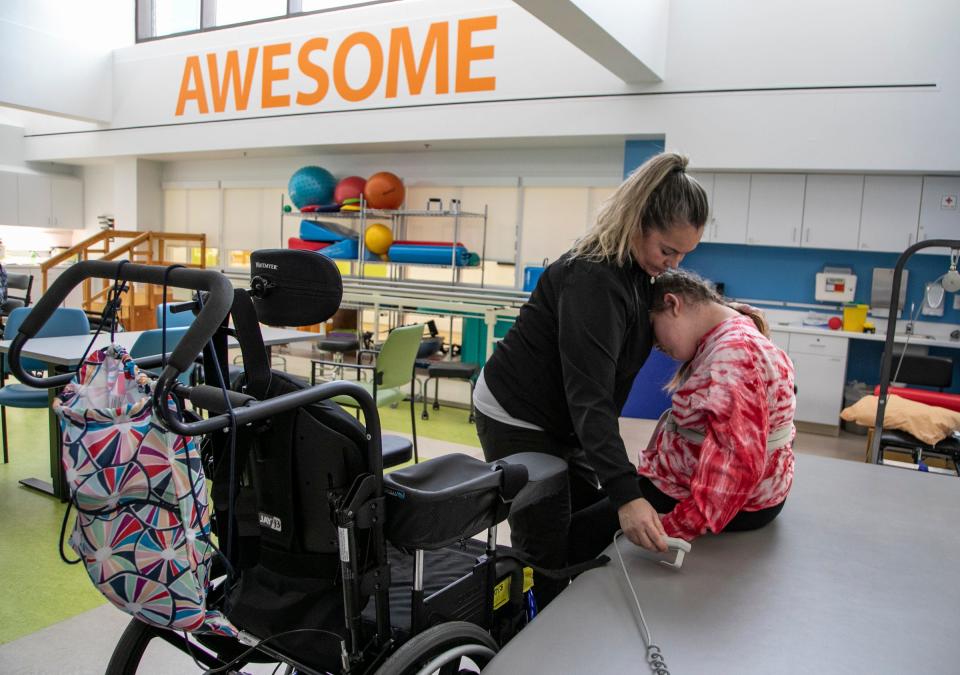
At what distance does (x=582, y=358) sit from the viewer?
1436 millimetres

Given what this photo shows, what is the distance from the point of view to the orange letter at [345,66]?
7594mm

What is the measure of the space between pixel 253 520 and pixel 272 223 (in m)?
8.71

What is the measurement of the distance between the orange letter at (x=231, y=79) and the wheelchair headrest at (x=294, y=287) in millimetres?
8120

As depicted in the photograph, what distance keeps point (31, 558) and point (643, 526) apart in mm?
2747

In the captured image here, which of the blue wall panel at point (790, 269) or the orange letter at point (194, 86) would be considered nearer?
the blue wall panel at point (790, 269)

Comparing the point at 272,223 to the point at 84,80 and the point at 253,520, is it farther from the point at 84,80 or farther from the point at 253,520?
the point at 253,520

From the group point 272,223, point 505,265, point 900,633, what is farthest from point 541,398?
point 272,223

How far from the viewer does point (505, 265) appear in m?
7.79

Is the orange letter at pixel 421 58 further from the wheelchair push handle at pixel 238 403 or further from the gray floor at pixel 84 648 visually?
the wheelchair push handle at pixel 238 403

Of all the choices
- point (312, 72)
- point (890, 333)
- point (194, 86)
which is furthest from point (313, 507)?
point (194, 86)

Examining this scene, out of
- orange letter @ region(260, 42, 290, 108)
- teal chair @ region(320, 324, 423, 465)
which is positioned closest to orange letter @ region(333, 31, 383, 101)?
orange letter @ region(260, 42, 290, 108)

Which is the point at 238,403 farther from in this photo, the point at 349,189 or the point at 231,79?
the point at 231,79

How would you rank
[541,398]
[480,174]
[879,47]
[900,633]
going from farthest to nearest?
1. [480,174]
2. [879,47]
3. [541,398]
4. [900,633]

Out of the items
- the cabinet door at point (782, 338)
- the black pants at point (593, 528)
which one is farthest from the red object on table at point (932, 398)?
the black pants at point (593, 528)
